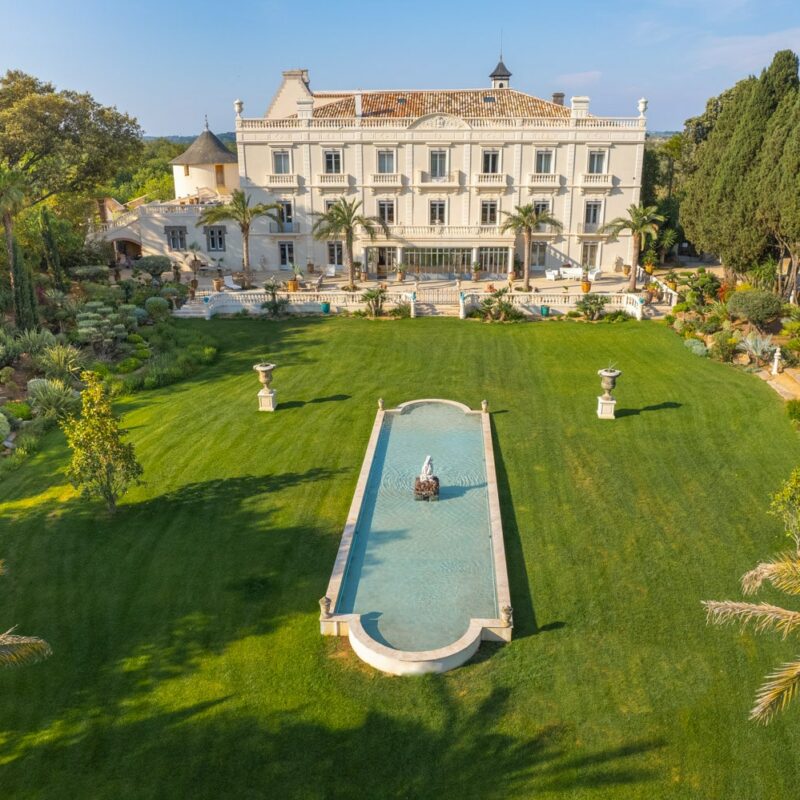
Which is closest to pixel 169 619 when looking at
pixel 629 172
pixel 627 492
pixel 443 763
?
pixel 443 763

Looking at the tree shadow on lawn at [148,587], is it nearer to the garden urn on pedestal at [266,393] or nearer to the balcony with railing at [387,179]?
the garden urn on pedestal at [266,393]

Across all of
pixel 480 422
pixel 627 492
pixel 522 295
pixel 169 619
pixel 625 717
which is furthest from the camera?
pixel 522 295

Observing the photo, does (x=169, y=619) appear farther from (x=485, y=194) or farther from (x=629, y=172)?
(x=629, y=172)

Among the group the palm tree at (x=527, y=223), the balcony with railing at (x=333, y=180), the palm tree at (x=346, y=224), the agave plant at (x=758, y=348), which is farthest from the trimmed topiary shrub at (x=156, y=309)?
the agave plant at (x=758, y=348)

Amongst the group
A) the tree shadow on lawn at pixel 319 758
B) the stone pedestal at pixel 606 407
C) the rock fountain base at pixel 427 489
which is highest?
the stone pedestal at pixel 606 407

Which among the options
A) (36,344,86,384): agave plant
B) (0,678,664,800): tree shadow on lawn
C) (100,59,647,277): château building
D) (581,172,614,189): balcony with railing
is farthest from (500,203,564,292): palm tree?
(0,678,664,800): tree shadow on lawn

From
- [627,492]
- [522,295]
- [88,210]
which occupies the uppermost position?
[88,210]
